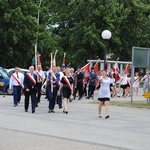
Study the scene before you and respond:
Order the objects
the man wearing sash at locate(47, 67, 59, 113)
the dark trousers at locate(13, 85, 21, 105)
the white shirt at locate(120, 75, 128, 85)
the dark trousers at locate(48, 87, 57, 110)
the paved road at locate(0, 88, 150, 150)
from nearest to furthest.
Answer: the paved road at locate(0, 88, 150, 150), the dark trousers at locate(48, 87, 57, 110), the man wearing sash at locate(47, 67, 59, 113), the dark trousers at locate(13, 85, 21, 105), the white shirt at locate(120, 75, 128, 85)

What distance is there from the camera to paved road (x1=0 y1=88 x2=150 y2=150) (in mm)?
11445

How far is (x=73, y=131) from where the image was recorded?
46.3 feet

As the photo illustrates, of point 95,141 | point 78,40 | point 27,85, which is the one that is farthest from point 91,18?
point 95,141

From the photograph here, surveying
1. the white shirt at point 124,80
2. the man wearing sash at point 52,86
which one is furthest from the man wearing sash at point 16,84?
the white shirt at point 124,80

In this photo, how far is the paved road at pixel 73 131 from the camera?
37.6 ft

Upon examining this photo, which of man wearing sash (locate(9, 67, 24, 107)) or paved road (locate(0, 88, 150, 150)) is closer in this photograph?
paved road (locate(0, 88, 150, 150))

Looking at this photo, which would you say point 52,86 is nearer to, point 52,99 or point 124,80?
point 52,99

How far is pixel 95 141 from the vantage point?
39.9 ft

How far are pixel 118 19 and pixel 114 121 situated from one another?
116 ft

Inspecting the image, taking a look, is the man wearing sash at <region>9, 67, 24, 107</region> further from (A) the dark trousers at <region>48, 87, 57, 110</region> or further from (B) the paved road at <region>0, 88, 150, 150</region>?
(A) the dark trousers at <region>48, 87, 57, 110</region>

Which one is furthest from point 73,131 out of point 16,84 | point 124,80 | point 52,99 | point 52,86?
point 124,80

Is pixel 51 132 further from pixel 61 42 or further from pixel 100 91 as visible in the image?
pixel 61 42

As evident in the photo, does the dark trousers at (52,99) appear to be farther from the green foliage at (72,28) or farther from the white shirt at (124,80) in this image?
the green foliage at (72,28)

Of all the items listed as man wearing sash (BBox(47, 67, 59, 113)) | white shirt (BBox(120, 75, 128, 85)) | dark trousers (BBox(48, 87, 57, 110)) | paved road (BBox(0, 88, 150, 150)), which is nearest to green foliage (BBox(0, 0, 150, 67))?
white shirt (BBox(120, 75, 128, 85))
